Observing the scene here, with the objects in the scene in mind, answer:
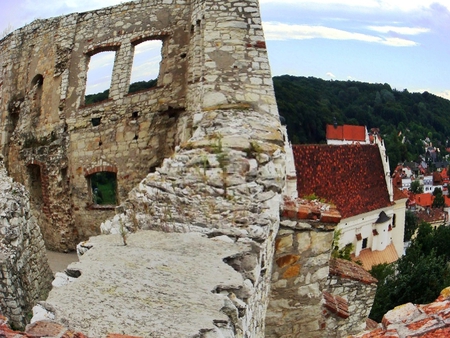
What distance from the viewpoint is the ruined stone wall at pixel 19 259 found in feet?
21.7

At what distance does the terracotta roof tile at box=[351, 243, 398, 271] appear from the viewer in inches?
1245

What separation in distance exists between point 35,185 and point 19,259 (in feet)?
16.9

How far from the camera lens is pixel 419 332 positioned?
3.16m

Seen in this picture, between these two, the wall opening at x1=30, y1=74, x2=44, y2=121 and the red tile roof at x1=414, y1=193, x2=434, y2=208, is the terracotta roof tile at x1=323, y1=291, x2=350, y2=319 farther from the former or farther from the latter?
the red tile roof at x1=414, y1=193, x2=434, y2=208

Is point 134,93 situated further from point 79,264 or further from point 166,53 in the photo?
point 79,264

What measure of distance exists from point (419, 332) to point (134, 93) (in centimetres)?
817

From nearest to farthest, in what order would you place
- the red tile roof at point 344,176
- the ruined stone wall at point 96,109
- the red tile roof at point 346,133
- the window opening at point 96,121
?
the ruined stone wall at point 96,109
the window opening at point 96,121
the red tile roof at point 344,176
the red tile roof at point 346,133

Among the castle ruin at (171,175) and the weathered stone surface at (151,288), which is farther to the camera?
the castle ruin at (171,175)

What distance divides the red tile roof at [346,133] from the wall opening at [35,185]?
2622 inches

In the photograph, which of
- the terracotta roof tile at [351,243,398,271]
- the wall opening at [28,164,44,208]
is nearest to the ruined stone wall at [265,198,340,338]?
the wall opening at [28,164,44,208]

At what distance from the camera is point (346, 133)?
7625 centimetres

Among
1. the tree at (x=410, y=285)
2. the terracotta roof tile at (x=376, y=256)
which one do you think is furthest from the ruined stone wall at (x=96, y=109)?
the terracotta roof tile at (x=376, y=256)

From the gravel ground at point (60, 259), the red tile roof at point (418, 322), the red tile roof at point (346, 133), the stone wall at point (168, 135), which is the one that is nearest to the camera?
the red tile roof at point (418, 322)

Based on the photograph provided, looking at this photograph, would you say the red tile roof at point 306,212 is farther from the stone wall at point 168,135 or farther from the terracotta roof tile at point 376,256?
the terracotta roof tile at point 376,256
